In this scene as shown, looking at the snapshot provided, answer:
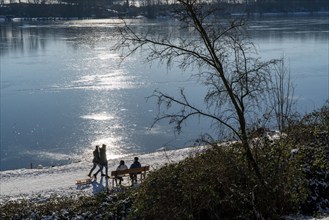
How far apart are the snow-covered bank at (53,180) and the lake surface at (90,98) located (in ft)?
5.12

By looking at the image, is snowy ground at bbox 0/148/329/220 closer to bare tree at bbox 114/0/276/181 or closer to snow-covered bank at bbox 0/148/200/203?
snow-covered bank at bbox 0/148/200/203

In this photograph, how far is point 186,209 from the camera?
8953mm

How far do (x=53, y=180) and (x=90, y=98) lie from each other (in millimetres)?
12647

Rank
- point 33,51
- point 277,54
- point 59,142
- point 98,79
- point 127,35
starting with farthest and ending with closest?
point 33,51
point 277,54
point 98,79
point 59,142
point 127,35

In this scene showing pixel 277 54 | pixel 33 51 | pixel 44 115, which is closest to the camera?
pixel 44 115

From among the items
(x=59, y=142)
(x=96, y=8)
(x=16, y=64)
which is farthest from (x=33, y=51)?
(x=96, y=8)

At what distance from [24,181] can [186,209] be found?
→ 29.1 ft

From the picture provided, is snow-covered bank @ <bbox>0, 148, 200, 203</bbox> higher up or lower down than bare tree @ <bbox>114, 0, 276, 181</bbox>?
lower down

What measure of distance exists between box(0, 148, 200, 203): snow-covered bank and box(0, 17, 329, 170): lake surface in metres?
1.56

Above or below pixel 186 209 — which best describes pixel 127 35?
above

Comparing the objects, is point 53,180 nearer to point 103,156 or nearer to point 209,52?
point 103,156

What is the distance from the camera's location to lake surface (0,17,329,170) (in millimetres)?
21219

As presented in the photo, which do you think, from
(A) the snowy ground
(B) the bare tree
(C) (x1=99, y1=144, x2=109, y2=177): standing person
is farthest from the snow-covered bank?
(B) the bare tree

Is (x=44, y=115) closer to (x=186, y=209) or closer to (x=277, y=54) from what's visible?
(x=186, y=209)
